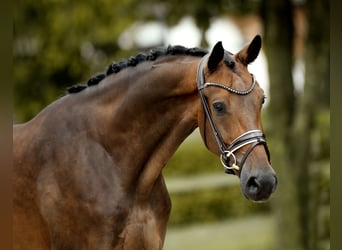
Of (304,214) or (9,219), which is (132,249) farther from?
(304,214)

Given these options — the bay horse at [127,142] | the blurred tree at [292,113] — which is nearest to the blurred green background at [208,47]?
the blurred tree at [292,113]

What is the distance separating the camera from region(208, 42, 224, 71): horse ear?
3235 mm

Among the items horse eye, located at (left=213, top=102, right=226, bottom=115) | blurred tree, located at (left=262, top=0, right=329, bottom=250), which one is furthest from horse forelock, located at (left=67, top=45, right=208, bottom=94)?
blurred tree, located at (left=262, top=0, right=329, bottom=250)

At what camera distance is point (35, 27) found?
13.8 meters

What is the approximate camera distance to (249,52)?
341 centimetres

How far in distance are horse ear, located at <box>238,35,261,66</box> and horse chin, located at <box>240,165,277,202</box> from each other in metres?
0.58

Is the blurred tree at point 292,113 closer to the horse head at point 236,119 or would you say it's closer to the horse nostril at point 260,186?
the horse head at point 236,119

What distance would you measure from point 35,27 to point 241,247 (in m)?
5.89

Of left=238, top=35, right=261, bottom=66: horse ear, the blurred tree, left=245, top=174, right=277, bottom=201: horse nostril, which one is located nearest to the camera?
left=245, top=174, right=277, bottom=201: horse nostril

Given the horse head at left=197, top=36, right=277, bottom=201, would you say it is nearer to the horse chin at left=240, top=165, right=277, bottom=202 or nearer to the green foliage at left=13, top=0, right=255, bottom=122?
the horse chin at left=240, top=165, right=277, bottom=202

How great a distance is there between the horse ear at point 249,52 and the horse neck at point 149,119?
A: 23cm

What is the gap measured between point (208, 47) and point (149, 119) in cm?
508

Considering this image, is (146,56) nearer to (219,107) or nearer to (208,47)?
(219,107)

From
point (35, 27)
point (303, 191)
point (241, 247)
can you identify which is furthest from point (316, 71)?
point (35, 27)
